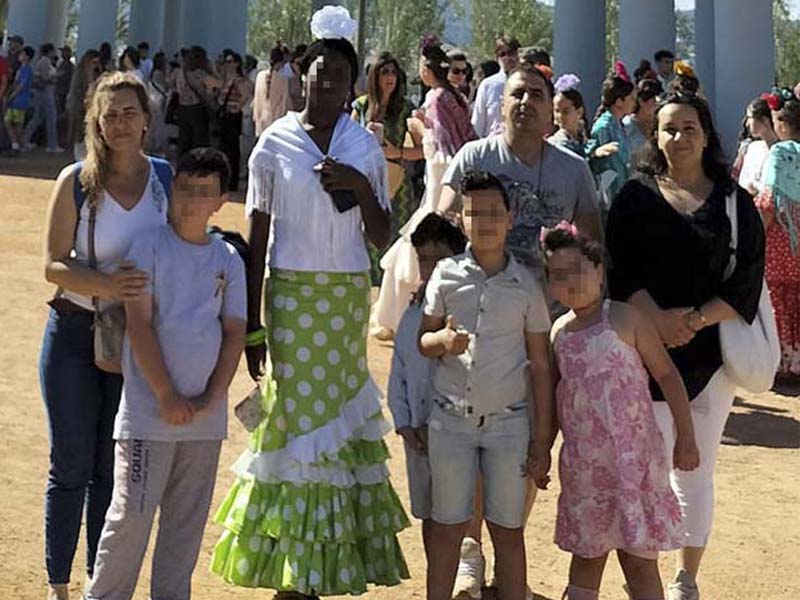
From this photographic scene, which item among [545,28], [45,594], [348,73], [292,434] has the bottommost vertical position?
[45,594]

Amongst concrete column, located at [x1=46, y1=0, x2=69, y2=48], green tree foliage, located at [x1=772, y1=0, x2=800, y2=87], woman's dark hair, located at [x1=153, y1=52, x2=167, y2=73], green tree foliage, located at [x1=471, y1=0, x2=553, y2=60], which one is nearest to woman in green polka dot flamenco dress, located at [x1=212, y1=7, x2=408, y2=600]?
woman's dark hair, located at [x1=153, y1=52, x2=167, y2=73]

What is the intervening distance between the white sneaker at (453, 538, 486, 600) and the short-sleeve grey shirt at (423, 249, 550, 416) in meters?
0.87

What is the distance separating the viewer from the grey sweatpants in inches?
177

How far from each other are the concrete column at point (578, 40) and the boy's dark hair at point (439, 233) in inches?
630

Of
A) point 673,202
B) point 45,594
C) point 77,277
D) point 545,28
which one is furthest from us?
point 545,28

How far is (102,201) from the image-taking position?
4660 mm

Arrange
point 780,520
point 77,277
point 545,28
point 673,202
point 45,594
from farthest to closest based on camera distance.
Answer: point 545,28 → point 780,520 → point 45,594 → point 673,202 → point 77,277

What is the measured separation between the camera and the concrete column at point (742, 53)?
57.0 feet

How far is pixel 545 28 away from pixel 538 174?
46.9m

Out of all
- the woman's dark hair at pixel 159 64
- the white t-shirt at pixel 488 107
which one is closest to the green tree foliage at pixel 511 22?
the woman's dark hair at pixel 159 64

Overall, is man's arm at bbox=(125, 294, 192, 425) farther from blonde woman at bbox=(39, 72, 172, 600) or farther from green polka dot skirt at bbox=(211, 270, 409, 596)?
green polka dot skirt at bbox=(211, 270, 409, 596)

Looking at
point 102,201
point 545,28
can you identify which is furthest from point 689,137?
point 545,28

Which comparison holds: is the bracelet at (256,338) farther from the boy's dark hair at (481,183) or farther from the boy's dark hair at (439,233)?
the boy's dark hair at (481,183)

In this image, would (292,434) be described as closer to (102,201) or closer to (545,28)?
(102,201)
